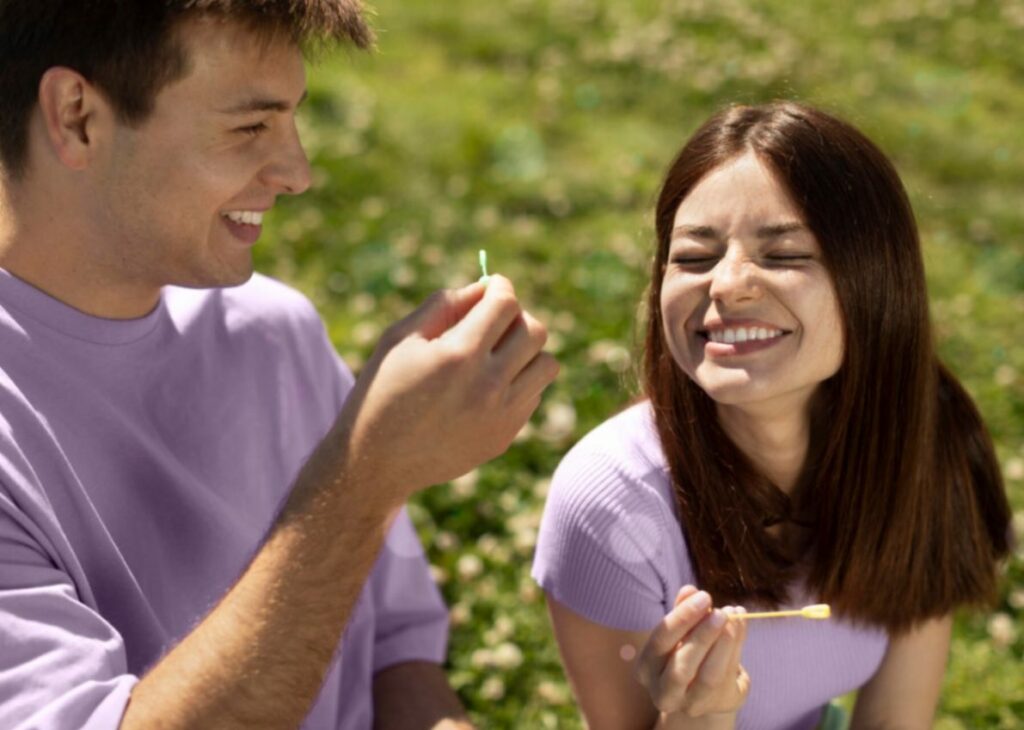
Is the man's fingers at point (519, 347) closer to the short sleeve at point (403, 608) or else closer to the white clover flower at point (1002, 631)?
the short sleeve at point (403, 608)

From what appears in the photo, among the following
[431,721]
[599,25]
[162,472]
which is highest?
[599,25]

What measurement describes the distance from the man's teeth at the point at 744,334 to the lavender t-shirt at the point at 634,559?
0.31 meters

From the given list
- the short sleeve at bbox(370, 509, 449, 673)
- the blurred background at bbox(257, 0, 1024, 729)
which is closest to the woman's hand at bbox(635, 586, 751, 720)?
the short sleeve at bbox(370, 509, 449, 673)

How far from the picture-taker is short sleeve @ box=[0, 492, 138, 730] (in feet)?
5.83

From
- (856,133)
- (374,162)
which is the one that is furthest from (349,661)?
(374,162)

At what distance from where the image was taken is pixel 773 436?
2.38m

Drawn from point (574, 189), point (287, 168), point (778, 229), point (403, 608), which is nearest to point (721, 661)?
point (778, 229)

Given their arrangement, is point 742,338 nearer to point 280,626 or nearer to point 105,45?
point 280,626

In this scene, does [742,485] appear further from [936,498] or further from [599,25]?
[599,25]

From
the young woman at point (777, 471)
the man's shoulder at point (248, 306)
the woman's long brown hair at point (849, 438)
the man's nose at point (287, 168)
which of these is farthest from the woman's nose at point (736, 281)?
the man's shoulder at point (248, 306)

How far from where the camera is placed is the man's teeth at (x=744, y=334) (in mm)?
2139

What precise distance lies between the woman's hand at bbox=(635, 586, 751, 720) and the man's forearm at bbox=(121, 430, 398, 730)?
18.8 inches

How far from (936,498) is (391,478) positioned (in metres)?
1.22

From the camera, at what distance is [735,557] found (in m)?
2.33
